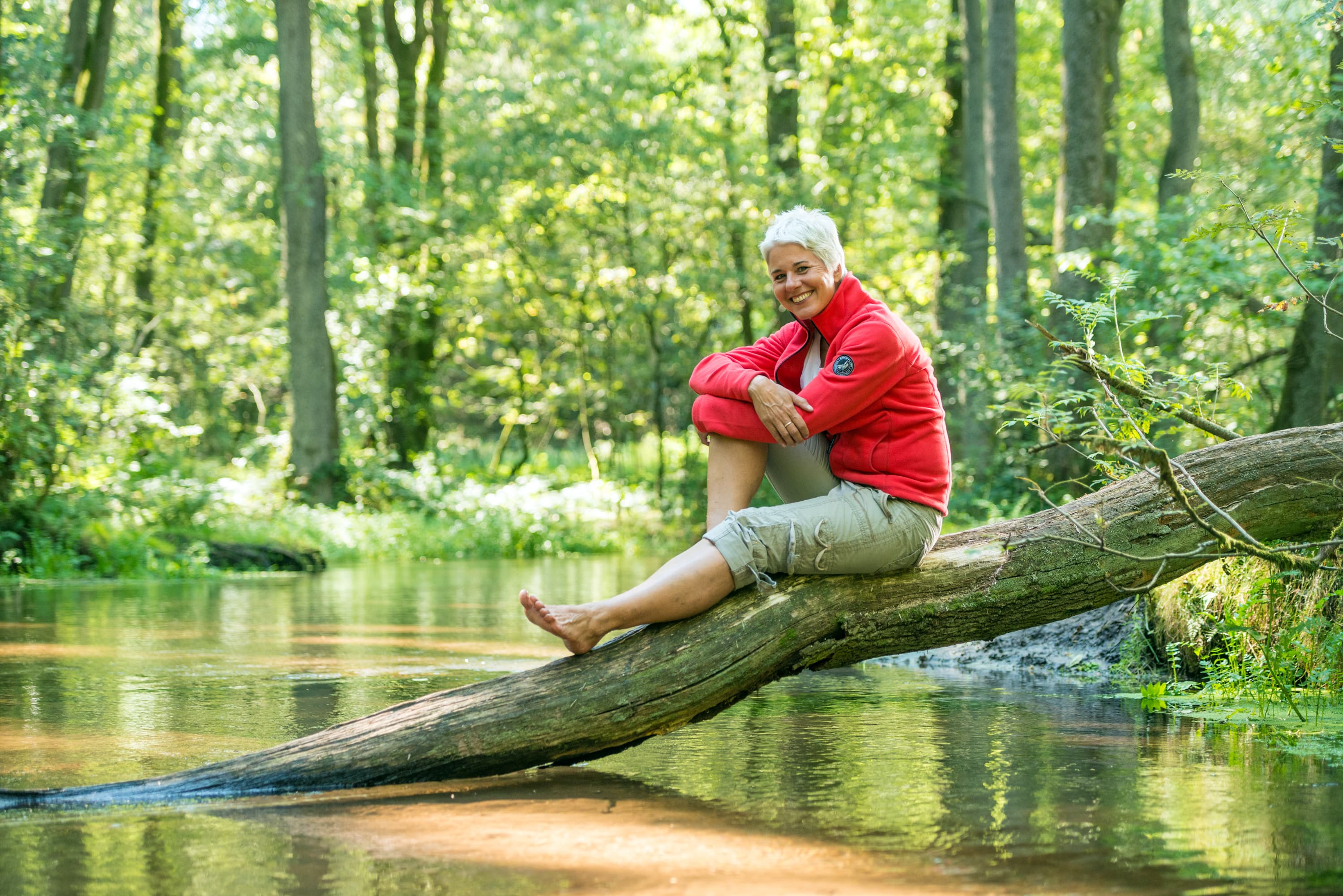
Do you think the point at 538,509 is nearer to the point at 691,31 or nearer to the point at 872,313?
the point at 691,31

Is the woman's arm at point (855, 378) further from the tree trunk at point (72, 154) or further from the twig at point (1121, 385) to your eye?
the tree trunk at point (72, 154)

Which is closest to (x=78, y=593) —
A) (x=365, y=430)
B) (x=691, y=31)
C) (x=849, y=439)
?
(x=849, y=439)

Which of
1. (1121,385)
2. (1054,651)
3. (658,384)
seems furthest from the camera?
(658,384)

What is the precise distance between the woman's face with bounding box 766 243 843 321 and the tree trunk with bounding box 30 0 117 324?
10251mm

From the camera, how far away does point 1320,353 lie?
957cm

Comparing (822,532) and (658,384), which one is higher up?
(658,384)

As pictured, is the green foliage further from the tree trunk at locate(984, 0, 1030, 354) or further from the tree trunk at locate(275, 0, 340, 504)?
the tree trunk at locate(275, 0, 340, 504)

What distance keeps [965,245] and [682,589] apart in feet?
50.0

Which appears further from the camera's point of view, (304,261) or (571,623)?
(304,261)

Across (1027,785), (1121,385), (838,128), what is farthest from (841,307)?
(838,128)

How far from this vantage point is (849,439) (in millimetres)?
4234

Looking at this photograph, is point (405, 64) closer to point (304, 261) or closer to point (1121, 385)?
Answer: point (304, 261)

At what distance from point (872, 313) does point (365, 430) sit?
20.1 m

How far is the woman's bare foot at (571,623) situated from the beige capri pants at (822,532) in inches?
19.1
